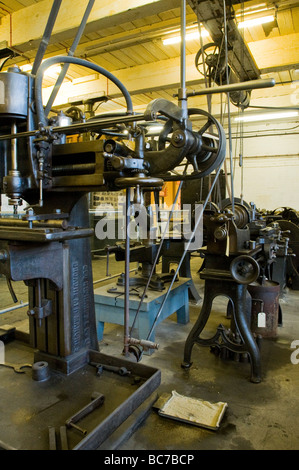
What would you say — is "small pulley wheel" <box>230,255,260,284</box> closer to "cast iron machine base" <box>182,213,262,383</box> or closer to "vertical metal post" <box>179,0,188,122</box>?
"cast iron machine base" <box>182,213,262,383</box>

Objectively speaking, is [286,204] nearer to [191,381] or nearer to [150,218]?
[150,218]

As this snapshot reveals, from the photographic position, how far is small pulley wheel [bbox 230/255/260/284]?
1695 mm

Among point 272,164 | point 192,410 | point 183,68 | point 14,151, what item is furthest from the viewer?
point 272,164

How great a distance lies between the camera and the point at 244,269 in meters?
1.75

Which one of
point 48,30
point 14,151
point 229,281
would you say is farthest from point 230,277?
point 48,30

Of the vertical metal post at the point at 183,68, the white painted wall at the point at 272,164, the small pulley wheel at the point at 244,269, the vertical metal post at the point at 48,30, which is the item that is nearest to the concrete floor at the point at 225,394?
the small pulley wheel at the point at 244,269

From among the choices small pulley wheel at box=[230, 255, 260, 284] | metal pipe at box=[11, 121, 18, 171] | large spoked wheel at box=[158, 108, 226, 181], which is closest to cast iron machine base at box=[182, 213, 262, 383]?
small pulley wheel at box=[230, 255, 260, 284]

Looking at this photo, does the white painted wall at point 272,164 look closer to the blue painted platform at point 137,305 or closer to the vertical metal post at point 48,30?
the blue painted platform at point 137,305

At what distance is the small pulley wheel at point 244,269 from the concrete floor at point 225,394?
1.81 feet

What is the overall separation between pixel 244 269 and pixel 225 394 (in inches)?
25.0

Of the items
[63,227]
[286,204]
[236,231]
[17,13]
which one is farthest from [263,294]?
[286,204]

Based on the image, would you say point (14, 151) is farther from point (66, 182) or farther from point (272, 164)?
point (272, 164)

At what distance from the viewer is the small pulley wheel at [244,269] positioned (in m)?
1.70

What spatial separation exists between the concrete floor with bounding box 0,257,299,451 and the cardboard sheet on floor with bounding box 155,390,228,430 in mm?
25
